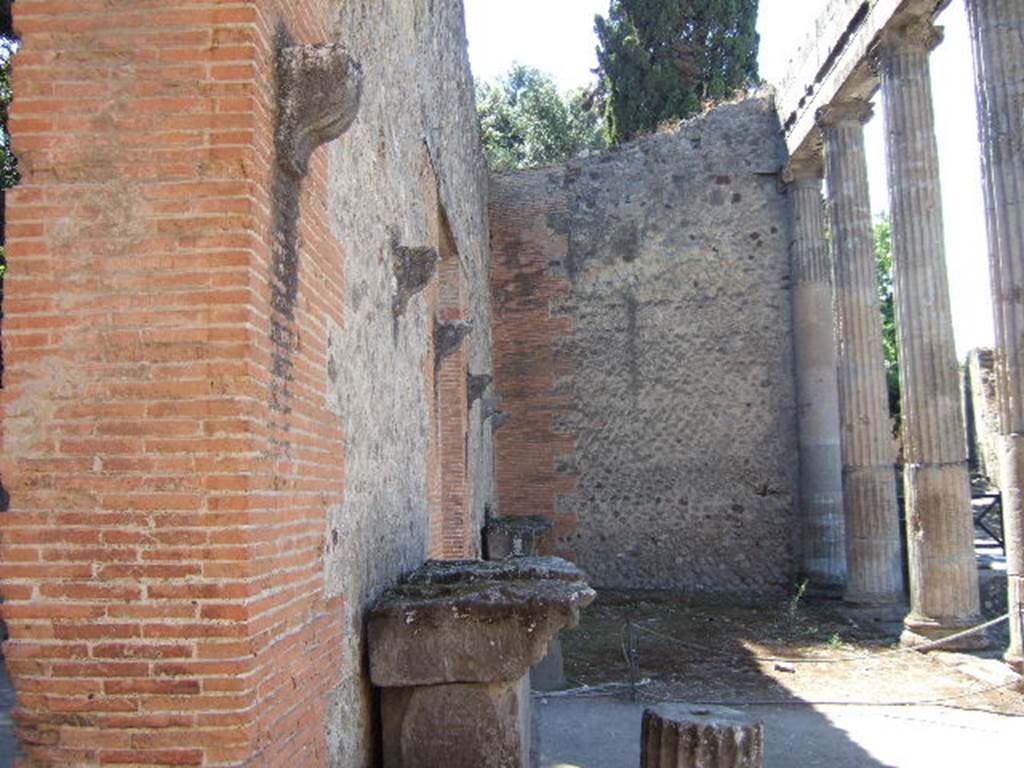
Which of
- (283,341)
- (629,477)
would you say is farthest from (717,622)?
(283,341)

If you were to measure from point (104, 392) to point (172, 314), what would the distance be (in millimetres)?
266

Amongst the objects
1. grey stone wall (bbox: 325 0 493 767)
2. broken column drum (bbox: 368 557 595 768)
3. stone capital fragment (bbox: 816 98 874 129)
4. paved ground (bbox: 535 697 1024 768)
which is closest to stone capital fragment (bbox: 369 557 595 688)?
broken column drum (bbox: 368 557 595 768)

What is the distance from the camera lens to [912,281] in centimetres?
936

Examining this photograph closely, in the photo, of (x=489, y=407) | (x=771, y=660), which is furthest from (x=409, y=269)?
(x=489, y=407)

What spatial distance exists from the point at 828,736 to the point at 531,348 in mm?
8324

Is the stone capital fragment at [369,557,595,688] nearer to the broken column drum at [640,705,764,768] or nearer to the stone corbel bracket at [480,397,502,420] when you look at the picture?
the broken column drum at [640,705,764,768]

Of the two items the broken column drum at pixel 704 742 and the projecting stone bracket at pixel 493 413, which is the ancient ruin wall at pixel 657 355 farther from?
the broken column drum at pixel 704 742

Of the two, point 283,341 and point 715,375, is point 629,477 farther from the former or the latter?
point 283,341

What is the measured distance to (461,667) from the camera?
3.71 meters

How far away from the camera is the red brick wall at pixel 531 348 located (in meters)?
13.6

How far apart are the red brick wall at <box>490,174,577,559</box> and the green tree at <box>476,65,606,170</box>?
11234 mm

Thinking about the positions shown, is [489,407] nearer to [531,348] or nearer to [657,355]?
[531,348]

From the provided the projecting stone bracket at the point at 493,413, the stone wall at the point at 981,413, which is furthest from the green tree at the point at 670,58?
the projecting stone bracket at the point at 493,413

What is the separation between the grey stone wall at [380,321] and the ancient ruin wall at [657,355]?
6272 mm
